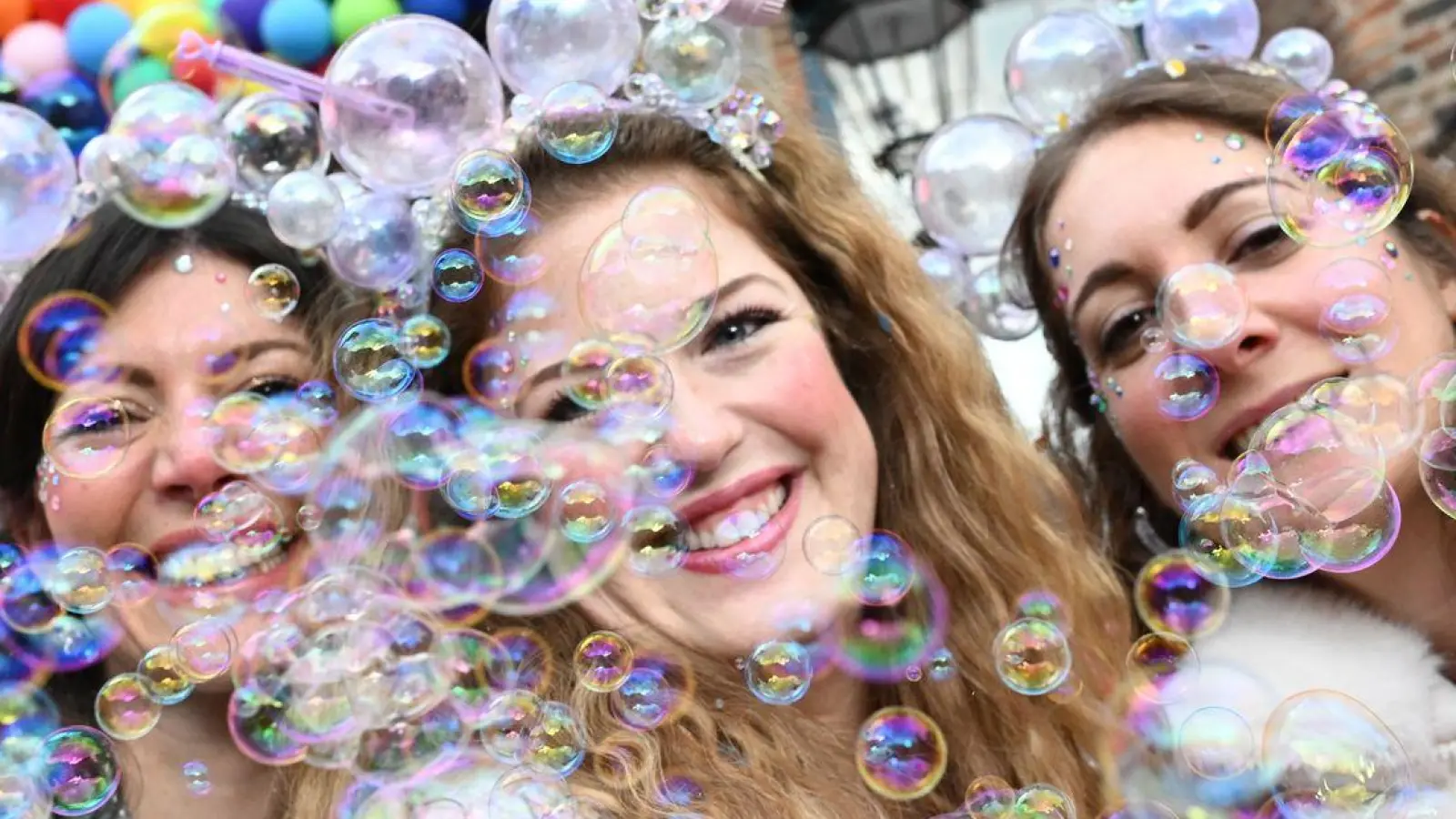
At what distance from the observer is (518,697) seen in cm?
137

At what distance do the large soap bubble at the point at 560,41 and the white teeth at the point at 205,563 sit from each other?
80 cm

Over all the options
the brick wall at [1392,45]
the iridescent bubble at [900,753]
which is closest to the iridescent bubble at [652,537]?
the iridescent bubble at [900,753]

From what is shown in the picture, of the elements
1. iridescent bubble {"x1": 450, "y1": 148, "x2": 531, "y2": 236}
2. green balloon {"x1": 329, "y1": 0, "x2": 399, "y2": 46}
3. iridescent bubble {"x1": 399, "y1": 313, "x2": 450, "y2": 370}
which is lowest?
green balloon {"x1": 329, "y1": 0, "x2": 399, "y2": 46}

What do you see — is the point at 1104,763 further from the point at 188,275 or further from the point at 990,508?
the point at 188,275

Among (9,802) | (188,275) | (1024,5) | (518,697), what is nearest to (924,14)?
(1024,5)

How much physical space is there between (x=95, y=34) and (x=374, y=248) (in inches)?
62.1

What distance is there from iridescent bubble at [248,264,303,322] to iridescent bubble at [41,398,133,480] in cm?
24

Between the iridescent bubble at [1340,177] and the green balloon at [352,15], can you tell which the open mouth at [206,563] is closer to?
the iridescent bubble at [1340,177]

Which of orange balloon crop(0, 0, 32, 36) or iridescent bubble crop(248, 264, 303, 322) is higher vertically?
iridescent bubble crop(248, 264, 303, 322)

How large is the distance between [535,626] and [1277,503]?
36.3 inches

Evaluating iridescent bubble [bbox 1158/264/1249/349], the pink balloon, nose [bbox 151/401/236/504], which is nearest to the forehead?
nose [bbox 151/401/236/504]

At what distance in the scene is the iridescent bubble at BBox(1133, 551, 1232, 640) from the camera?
1.47 m

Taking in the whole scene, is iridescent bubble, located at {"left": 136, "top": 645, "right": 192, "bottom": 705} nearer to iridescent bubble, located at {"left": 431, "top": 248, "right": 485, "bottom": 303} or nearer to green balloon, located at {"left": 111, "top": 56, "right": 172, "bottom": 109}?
iridescent bubble, located at {"left": 431, "top": 248, "right": 485, "bottom": 303}

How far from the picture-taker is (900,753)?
1.39m
